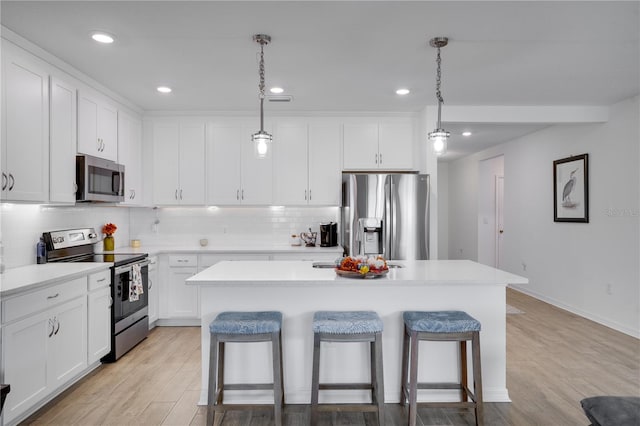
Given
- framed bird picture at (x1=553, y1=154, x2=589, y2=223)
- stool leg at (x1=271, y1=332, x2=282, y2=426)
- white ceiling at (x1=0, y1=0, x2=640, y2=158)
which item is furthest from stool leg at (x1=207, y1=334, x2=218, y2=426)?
framed bird picture at (x1=553, y1=154, x2=589, y2=223)

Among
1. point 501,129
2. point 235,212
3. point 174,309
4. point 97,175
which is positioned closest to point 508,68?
point 501,129

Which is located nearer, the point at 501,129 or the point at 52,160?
the point at 52,160

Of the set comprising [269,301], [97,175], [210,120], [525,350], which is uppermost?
[210,120]

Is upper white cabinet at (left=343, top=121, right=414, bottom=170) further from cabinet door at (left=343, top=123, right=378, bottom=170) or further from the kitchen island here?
the kitchen island

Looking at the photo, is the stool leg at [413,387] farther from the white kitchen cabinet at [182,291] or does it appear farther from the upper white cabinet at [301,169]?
the white kitchen cabinet at [182,291]

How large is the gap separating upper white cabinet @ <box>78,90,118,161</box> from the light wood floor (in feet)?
6.46

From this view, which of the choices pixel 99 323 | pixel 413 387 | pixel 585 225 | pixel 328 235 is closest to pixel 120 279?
pixel 99 323

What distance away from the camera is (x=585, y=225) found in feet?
16.0

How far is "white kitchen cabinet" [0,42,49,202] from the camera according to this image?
2.64 metres

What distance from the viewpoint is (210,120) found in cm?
480

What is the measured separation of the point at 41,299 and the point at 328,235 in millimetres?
3010

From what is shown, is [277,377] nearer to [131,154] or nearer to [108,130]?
[108,130]

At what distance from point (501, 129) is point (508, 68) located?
249 cm

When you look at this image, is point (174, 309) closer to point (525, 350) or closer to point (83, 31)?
point (83, 31)
